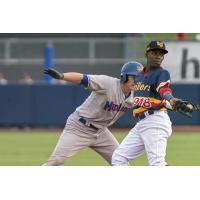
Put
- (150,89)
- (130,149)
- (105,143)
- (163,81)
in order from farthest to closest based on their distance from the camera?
(105,143) → (130,149) → (150,89) → (163,81)

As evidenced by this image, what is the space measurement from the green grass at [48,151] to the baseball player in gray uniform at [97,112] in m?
2.68

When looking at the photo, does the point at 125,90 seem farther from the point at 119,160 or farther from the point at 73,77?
the point at 119,160

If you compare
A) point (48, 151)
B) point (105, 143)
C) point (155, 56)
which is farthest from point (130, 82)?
point (48, 151)

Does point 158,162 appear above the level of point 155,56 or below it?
below

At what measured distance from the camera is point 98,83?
376 inches

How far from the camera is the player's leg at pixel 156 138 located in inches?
344

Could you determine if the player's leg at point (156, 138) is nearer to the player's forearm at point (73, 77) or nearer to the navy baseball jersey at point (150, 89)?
the navy baseball jersey at point (150, 89)

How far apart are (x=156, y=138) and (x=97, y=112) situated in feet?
4.32

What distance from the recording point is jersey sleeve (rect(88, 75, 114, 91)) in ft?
31.1

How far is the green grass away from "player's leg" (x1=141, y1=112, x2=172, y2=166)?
4.02 m

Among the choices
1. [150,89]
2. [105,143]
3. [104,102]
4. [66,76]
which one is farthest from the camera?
[105,143]

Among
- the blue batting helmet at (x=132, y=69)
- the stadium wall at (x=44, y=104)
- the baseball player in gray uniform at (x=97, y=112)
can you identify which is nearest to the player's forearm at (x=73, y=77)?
the baseball player in gray uniform at (x=97, y=112)

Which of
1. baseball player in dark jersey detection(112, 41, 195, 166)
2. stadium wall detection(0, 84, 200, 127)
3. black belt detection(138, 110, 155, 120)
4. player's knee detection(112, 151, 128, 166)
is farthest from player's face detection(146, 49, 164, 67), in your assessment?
stadium wall detection(0, 84, 200, 127)

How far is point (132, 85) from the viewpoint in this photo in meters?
9.41
